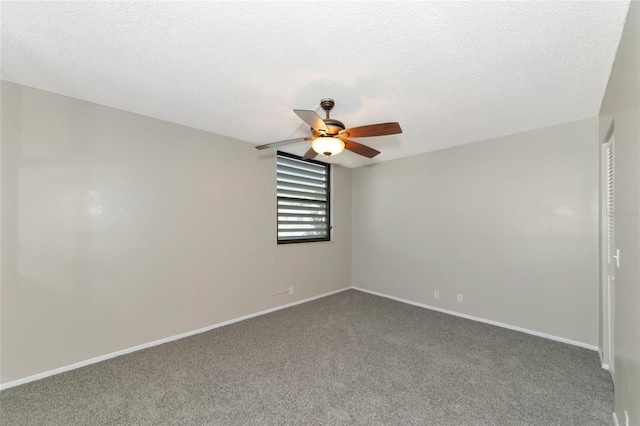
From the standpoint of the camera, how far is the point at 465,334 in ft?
10.1

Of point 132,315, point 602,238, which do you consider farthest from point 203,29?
point 602,238

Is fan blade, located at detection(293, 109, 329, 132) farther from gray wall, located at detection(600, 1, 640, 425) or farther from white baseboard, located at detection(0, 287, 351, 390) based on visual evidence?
white baseboard, located at detection(0, 287, 351, 390)

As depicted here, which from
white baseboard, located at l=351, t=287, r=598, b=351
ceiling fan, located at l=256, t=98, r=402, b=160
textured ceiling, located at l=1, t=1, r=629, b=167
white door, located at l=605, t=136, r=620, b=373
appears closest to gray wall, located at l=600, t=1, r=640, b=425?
textured ceiling, located at l=1, t=1, r=629, b=167

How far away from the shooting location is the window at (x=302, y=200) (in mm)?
4195

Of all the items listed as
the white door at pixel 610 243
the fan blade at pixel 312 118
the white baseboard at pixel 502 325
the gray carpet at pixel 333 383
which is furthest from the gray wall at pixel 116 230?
the white door at pixel 610 243

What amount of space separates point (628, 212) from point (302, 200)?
364 centimetres

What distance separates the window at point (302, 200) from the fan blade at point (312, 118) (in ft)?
6.81

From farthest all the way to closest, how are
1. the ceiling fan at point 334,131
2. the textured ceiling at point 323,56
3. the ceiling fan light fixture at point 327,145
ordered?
the ceiling fan light fixture at point 327,145
the ceiling fan at point 334,131
the textured ceiling at point 323,56

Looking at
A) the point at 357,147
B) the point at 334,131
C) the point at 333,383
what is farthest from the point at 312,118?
the point at 333,383

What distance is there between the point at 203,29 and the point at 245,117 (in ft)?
4.24

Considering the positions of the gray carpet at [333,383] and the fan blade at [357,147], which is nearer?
the gray carpet at [333,383]

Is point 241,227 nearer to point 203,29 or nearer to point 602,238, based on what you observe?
point 203,29

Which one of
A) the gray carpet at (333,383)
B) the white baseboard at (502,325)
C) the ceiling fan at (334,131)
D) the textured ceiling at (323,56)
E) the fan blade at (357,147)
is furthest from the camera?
the white baseboard at (502,325)

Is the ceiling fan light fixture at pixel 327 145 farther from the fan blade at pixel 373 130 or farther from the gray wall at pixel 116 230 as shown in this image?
the gray wall at pixel 116 230
